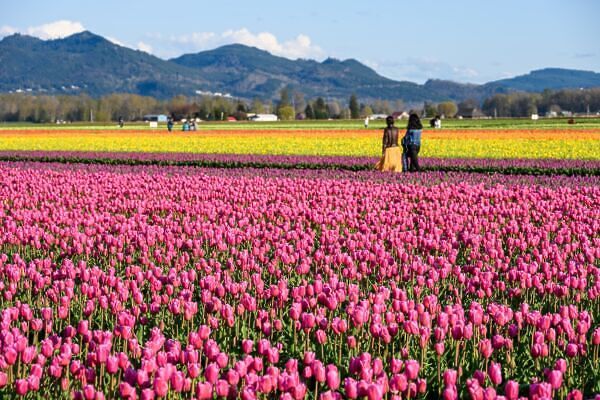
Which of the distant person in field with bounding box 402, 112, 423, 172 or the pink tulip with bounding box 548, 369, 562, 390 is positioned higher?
the distant person in field with bounding box 402, 112, 423, 172

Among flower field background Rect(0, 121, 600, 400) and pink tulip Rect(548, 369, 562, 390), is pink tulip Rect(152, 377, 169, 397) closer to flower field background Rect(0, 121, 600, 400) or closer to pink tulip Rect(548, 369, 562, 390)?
flower field background Rect(0, 121, 600, 400)

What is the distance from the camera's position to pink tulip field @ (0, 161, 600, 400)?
191 inches

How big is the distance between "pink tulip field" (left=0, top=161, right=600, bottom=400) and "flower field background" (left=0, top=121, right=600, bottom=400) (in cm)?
2

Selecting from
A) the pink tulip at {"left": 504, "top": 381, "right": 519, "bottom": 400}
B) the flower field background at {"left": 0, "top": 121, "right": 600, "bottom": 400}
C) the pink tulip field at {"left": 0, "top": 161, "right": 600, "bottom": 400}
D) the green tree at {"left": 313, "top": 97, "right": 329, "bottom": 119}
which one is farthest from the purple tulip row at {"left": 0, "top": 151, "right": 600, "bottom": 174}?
the green tree at {"left": 313, "top": 97, "right": 329, "bottom": 119}

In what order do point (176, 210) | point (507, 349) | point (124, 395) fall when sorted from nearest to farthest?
point (124, 395)
point (507, 349)
point (176, 210)

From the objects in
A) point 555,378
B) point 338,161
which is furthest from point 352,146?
point 555,378

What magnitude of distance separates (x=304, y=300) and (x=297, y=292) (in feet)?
1.00

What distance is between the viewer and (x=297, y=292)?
696 cm

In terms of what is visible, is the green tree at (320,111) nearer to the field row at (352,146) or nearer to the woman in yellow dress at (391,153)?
the field row at (352,146)

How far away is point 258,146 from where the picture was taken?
145 feet

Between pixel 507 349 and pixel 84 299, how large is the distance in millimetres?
4058

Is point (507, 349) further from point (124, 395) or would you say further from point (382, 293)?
point (124, 395)

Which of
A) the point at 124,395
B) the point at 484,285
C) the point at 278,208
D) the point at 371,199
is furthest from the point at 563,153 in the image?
the point at 124,395

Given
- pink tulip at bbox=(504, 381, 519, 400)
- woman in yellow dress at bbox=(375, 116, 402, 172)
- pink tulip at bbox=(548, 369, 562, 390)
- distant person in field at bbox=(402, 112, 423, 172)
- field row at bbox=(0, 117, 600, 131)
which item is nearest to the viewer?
pink tulip at bbox=(504, 381, 519, 400)
